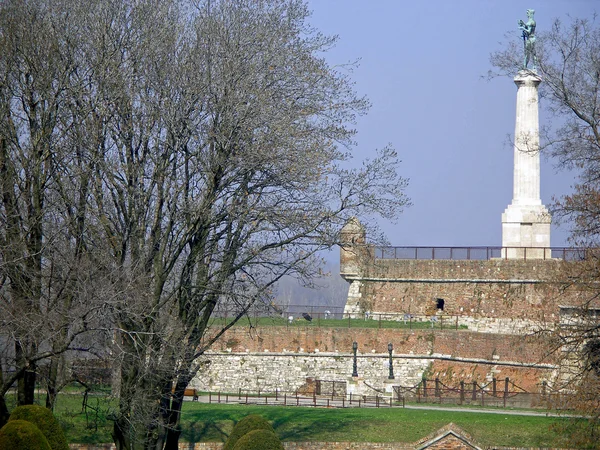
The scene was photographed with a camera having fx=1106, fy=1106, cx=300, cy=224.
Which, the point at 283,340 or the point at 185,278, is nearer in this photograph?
the point at 185,278

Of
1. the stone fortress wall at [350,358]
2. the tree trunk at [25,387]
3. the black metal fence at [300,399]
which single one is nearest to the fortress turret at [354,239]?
the tree trunk at [25,387]

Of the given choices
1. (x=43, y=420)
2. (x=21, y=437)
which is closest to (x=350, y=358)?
(x=43, y=420)

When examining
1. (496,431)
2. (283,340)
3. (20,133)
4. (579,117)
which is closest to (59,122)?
(20,133)

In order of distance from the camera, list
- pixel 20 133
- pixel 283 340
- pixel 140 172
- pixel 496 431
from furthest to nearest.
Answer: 1. pixel 283 340
2. pixel 496 431
3. pixel 20 133
4. pixel 140 172

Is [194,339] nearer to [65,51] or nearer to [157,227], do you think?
[157,227]

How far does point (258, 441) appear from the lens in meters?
19.2

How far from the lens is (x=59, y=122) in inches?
750

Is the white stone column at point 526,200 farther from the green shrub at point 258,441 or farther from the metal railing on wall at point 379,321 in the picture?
the green shrub at point 258,441

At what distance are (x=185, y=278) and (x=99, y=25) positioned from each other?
179 inches

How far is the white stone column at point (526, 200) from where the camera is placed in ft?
119

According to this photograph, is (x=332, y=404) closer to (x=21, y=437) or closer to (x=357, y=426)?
(x=357, y=426)

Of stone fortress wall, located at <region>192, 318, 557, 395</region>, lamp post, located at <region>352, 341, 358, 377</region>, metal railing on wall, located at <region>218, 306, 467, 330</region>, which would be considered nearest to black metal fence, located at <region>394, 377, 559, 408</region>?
stone fortress wall, located at <region>192, 318, 557, 395</region>

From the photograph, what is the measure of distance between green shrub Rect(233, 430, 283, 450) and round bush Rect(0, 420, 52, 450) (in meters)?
3.39

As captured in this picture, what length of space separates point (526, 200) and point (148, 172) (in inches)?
810
